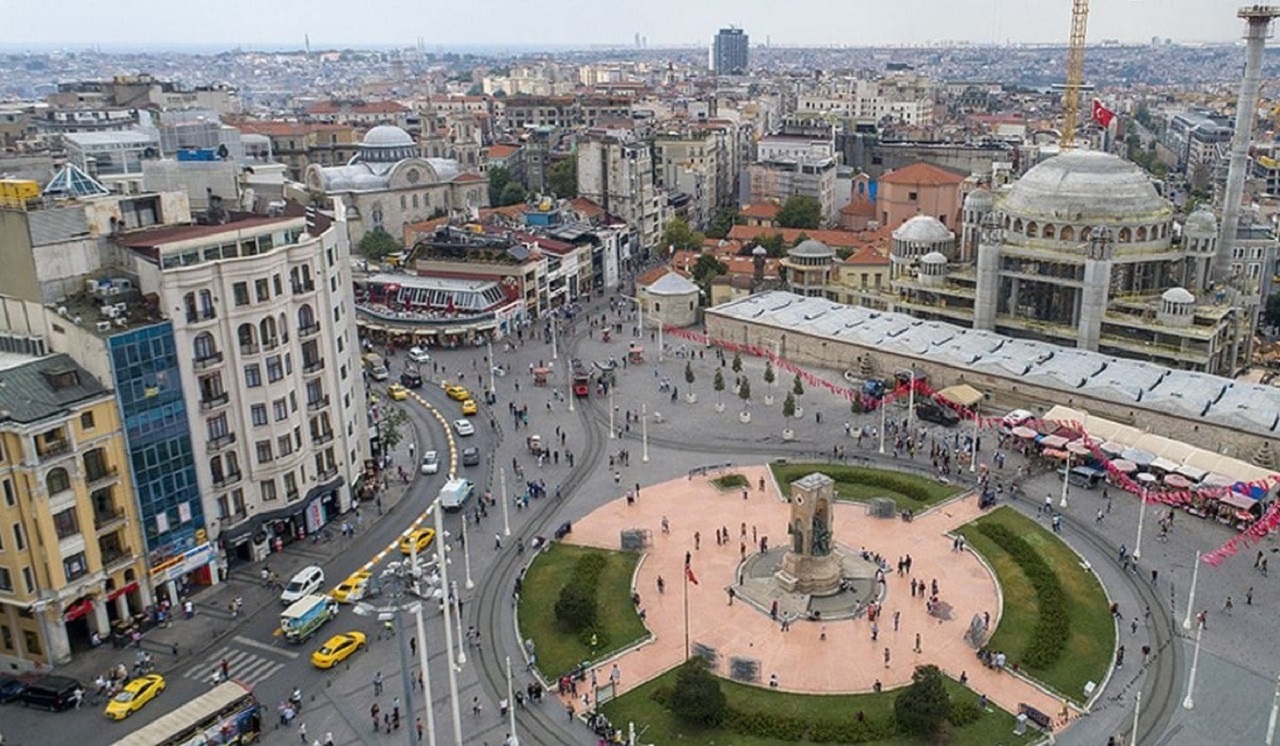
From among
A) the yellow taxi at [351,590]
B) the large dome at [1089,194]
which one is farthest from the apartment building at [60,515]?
the large dome at [1089,194]

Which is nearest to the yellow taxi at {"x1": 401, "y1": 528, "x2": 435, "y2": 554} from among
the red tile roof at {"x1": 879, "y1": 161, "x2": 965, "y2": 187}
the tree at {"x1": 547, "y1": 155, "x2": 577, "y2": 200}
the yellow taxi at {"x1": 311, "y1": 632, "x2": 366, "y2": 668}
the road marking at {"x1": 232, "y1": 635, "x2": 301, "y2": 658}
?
the yellow taxi at {"x1": 311, "y1": 632, "x2": 366, "y2": 668}

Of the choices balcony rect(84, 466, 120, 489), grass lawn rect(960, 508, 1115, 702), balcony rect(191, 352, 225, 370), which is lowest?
grass lawn rect(960, 508, 1115, 702)

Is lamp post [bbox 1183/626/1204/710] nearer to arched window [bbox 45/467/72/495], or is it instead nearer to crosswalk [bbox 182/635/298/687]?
crosswalk [bbox 182/635/298/687]

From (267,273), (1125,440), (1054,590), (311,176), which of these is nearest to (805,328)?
(1125,440)

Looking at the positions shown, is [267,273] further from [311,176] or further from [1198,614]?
[311,176]

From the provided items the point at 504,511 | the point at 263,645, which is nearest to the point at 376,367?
the point at 504,511

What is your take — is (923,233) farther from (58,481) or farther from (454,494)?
(58,481)
